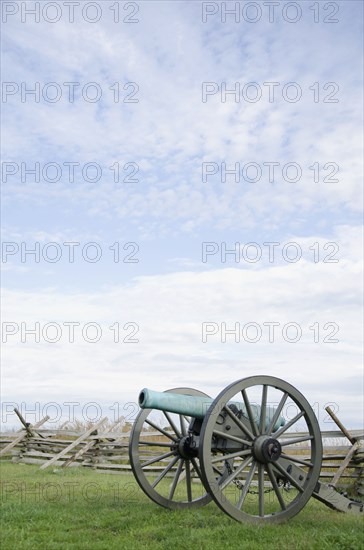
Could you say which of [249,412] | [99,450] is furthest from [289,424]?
[99,450]

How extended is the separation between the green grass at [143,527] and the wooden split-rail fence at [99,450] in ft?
6.23

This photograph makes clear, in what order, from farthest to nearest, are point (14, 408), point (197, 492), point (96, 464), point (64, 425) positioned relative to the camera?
point (64, 425) → point (14, 408) → point (96, 464) → point (197, 492)

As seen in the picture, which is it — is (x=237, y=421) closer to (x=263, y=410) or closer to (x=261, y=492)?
(x=263, y=410)

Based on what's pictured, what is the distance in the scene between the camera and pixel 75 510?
356 inches

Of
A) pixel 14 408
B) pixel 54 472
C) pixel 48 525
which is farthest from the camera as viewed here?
pixel 14 408

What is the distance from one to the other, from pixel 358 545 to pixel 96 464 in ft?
39.1

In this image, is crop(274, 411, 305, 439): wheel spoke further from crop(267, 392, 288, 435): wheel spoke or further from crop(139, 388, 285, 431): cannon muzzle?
crop(139, 388, 285, 431): cannon muzzle

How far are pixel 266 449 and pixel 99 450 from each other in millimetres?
10783

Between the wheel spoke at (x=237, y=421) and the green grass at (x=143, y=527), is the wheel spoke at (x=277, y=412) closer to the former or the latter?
the wheel spoke at (x=237, y=421)

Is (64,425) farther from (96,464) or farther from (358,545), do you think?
(358,545)

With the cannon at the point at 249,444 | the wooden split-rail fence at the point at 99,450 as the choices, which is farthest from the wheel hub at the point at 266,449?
the wooden split-rail fence at the point at 99,450

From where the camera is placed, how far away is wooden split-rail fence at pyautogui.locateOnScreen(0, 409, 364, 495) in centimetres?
1227

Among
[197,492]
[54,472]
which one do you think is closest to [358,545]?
[197,492]

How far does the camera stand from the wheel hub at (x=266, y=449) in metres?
7.99
